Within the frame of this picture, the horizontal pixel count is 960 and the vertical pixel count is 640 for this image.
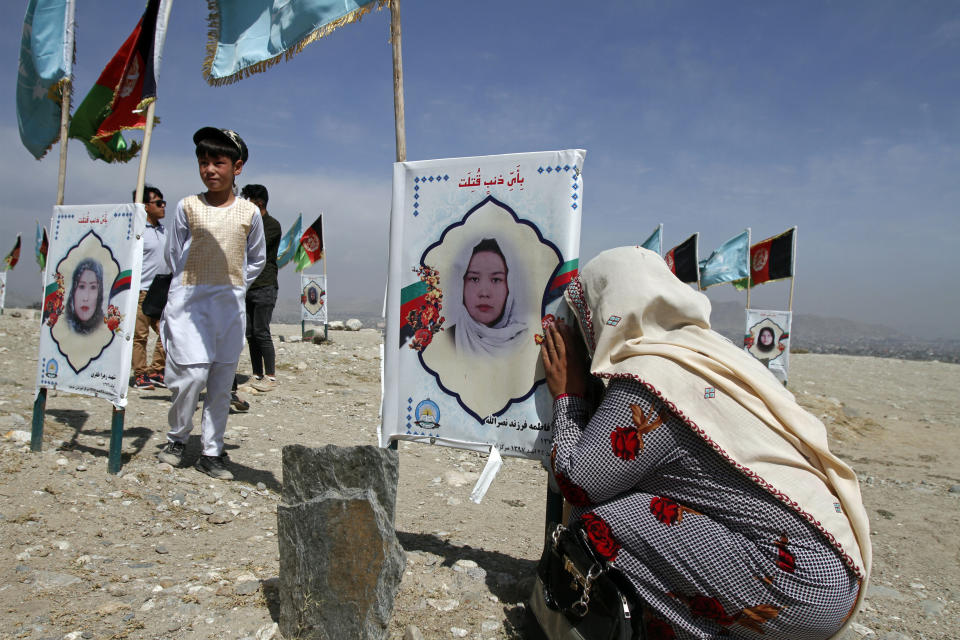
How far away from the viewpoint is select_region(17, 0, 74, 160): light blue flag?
4.05m

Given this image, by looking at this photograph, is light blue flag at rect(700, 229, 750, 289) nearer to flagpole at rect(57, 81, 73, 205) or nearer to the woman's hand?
the woman's hand

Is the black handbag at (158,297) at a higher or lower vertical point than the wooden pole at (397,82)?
lower

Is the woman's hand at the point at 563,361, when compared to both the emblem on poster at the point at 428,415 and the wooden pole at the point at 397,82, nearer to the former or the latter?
the emblem on poster at the point at 428,415

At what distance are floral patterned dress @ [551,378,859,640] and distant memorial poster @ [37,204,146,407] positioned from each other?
9.75 feet

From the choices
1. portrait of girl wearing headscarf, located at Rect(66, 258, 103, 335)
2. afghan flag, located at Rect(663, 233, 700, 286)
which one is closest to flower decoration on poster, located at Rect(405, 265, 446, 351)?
portrait of girl wearing headscarf, located at Rect(66, 258, 103, 335)

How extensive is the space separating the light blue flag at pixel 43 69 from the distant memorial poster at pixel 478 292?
3135 mm

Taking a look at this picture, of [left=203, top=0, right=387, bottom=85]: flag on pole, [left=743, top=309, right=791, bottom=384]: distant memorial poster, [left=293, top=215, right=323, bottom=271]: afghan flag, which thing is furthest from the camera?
[left=293, top=215, right=323, bottom=271]: afghan flag

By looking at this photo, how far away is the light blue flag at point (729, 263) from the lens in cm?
1105

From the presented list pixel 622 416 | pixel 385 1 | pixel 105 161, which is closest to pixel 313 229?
pixel 105 161

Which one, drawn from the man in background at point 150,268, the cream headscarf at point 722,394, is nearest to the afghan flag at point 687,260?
the man in background at point 150,268

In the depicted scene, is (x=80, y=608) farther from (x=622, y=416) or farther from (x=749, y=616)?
(x=749, y=616)

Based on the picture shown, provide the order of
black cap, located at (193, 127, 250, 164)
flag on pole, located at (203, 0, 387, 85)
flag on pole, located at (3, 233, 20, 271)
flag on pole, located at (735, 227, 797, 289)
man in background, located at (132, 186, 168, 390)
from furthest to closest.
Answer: flag on pole, located at (3, 233, 20, 271) < flag on pole, located at (735, 227, 797, 289) < man in background, located at (132, 186, 168, 390) < black cap, located at (193, 127, 250, 164) < flag on pole, located at (203, 0, 387, 85)

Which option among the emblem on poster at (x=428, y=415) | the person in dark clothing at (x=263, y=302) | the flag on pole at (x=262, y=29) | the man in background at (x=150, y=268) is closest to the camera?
the emblem on poster at (x=428, y=415)

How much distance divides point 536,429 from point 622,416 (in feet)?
2.02
